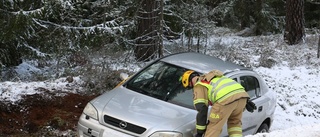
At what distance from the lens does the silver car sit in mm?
5359

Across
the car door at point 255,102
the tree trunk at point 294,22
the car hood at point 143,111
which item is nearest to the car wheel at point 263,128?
the car door at point 255,102

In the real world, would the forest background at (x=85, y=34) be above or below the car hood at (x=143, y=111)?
below

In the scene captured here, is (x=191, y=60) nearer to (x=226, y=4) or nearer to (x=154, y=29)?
(x=154, y=29)

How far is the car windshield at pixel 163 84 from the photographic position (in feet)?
20.2

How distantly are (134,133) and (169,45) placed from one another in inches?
402

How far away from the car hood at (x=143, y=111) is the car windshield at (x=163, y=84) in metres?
0.20

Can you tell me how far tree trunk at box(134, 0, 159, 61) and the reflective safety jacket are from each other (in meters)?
6.73

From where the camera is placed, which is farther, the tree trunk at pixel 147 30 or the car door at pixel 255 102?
the tree trunk at pixel 147 30

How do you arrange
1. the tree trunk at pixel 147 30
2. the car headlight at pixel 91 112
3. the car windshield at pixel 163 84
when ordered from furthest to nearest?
the tree trunk at pixel 147 30 → the car windshield at pixel 163 84 → the car headlight at pixel 91 112

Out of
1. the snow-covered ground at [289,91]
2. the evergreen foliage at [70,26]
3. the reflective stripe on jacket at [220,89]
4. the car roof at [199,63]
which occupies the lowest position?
the snow-covered ground at [289,91]

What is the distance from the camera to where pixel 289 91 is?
37.5 ft

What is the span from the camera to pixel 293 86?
11867 millimetres

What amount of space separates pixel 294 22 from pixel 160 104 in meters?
13.1

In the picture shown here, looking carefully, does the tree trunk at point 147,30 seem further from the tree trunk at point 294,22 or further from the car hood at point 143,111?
the tree trunk at point 294,22
